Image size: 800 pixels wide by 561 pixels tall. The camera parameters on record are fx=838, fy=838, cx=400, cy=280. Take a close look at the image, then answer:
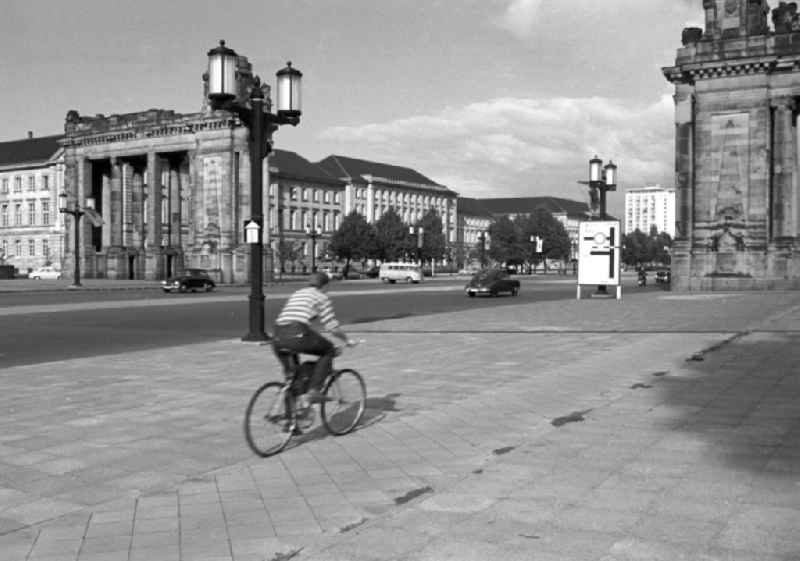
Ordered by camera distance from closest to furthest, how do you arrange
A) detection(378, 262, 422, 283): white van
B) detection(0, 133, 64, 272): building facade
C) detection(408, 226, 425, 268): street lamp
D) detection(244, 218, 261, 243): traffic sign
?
detection(244, 218, 261, 243): traffic sign < detection(378, 262, 422, 283): white van < detection(408, 226, 425, 268): street lamp < detection(0, 133, 64, 272): building facade

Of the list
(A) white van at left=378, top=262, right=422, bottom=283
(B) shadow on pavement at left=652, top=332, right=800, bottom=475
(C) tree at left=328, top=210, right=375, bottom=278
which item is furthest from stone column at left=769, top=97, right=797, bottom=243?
(C) tree at left=328, top=210, right=375, bottom=278

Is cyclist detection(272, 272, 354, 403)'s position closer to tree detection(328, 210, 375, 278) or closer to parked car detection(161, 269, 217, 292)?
parked car detection(161, 269, 217, 292)

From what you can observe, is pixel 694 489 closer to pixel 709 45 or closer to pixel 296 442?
pixel 296 442

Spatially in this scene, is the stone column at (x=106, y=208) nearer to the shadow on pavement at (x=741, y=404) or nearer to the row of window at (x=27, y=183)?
the row of window at (x=27, y=183)

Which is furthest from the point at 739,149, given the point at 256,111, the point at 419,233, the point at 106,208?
the point at 106,208

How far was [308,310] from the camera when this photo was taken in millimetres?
7852

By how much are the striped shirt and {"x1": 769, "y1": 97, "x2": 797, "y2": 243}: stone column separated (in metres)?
40.9

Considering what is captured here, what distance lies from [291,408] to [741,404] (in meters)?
5.47

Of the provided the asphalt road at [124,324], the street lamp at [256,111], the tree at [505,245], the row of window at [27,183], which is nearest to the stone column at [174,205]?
the row of window at [27,183]

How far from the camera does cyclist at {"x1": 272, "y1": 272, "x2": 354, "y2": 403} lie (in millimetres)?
7820

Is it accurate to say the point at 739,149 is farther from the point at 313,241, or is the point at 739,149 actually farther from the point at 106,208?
the point at 106,208

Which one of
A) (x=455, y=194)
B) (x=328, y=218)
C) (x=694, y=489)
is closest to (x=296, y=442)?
(x=694, y=489)

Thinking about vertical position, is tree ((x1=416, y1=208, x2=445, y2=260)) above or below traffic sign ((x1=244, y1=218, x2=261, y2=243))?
above

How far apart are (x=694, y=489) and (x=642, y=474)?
53 cm
